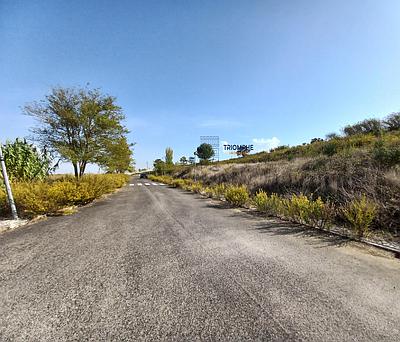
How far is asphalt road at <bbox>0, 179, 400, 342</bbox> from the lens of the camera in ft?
6.61

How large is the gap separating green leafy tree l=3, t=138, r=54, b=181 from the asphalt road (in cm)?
952

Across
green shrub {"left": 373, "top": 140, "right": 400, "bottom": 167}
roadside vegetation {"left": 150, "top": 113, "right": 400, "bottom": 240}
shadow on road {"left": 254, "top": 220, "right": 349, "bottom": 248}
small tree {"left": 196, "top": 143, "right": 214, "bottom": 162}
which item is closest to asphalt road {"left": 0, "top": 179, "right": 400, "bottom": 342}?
shadow on road {"left": 254, "top": 220, "right": 349, "bottom": 248}

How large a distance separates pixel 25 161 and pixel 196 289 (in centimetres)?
1432

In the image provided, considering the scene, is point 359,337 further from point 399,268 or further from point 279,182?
point 279,182

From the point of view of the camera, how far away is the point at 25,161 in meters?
12.6

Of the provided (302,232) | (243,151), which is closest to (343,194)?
(302,232)

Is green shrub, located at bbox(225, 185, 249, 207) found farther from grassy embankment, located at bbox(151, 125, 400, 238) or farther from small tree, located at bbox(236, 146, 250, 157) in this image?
small tree, located at bbox(236, 146, 250, 157)

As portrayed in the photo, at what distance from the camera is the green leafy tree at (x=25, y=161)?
39.9 feet

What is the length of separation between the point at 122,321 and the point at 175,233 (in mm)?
3235

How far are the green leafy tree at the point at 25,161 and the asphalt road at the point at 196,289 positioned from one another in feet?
31.2

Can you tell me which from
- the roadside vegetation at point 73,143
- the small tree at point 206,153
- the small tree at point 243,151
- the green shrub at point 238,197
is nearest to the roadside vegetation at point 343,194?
the green shrub at point 238,197

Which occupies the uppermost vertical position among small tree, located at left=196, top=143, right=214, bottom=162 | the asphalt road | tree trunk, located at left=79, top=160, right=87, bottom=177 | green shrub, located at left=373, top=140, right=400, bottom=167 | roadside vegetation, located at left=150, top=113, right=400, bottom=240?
small tree, located at left=196, top=143, right=214, bottom=162

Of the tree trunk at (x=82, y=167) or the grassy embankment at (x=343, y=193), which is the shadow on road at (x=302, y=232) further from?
the tree trunk at (x=82, y=167)

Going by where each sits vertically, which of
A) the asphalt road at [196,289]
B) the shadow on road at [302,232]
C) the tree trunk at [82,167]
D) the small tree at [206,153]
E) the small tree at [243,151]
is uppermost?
the small tree at [206,153]
